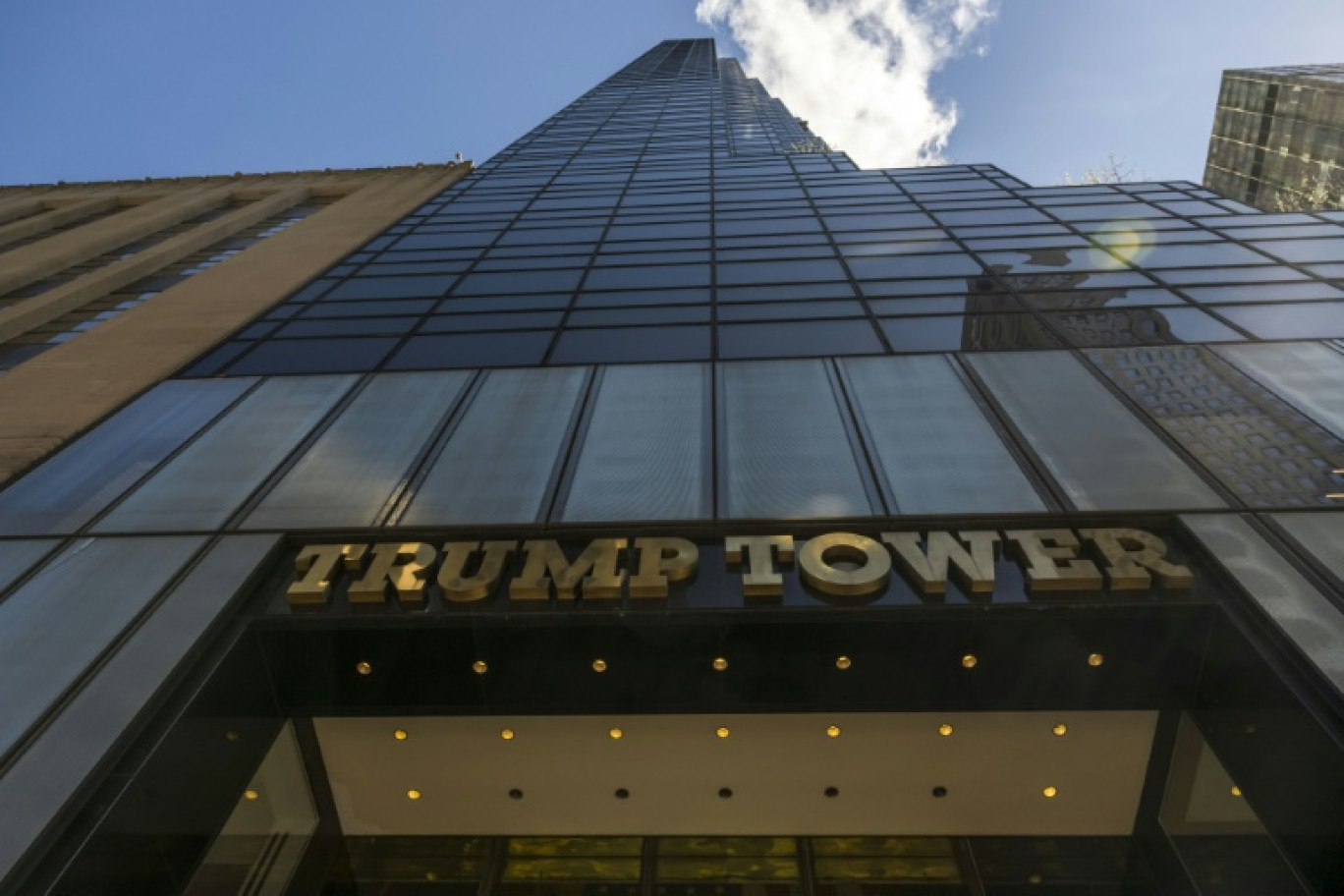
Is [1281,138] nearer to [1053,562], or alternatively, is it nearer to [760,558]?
[1053,562]

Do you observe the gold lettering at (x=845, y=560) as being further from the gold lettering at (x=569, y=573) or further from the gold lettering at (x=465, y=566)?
the gold lettering at (x=465, y=566)

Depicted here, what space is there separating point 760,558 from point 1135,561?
13.8 feet

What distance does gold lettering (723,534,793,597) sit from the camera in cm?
880

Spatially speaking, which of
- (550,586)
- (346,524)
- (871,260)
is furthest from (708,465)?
(871,260)

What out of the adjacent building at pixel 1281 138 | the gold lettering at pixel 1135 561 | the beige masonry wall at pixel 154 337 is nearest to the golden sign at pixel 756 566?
the gold lettering at pixel 1135 561

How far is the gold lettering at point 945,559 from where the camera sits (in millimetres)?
8625

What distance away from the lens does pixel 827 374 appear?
13.5 meters

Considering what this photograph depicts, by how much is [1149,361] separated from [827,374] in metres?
5.49

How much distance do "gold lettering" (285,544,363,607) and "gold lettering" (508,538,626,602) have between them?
7.34ft

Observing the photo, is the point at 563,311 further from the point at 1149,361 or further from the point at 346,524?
the point at 1149,361

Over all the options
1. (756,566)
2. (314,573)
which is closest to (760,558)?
(756,566)

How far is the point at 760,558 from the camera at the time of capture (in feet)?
30.3

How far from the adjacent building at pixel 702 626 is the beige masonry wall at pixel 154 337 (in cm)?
39

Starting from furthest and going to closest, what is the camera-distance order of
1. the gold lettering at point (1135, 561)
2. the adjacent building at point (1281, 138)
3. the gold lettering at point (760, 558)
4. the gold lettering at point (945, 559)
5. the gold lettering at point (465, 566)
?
1. the adjacent building at point (1281, 138)
2. the gold lettering at point (465, 566)
3. the gold lettering at point (760, 558)
4. the gold lettering at point (945, 559)
5. the gold lettering at point (1135, 561)
